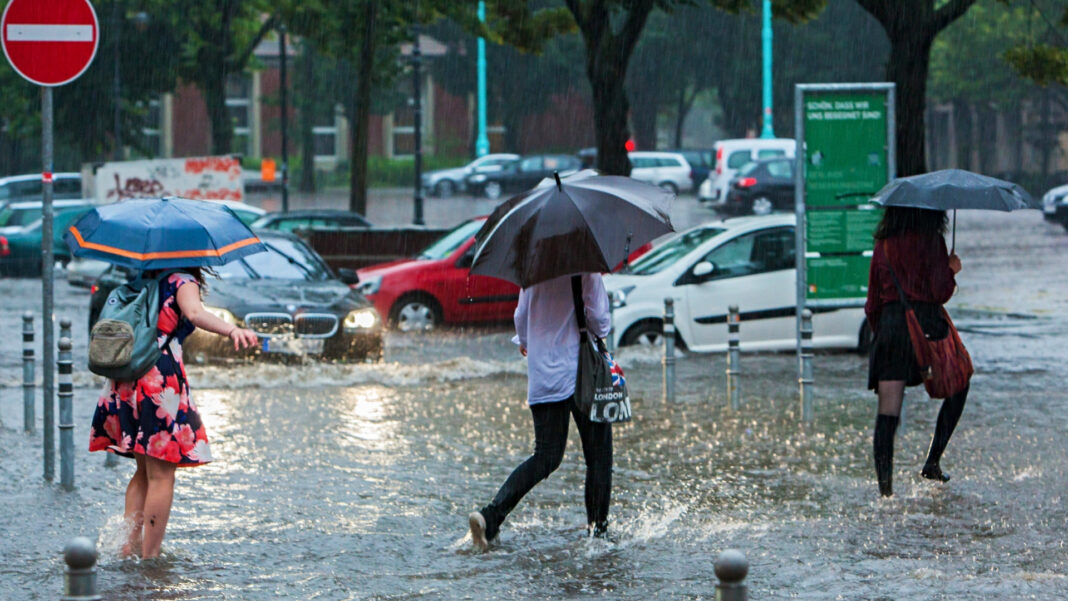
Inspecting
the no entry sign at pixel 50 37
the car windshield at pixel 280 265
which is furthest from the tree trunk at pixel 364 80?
the no entry sign at pixel 50 37

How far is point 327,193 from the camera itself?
5831 centimetres

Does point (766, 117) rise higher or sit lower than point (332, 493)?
higher

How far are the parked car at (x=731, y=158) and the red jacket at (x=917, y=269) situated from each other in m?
31.6

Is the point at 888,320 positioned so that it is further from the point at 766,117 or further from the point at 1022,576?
the point at 766,117

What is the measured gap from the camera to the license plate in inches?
582

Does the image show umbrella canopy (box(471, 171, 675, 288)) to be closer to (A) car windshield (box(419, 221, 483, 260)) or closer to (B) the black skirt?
(B) the black skirt

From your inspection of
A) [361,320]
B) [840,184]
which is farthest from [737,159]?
[840,184]

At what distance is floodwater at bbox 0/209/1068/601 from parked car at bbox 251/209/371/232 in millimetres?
10664

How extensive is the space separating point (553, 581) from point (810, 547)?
1364mm

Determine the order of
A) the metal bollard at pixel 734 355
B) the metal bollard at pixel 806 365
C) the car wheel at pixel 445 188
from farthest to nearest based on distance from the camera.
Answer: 1. the car wheel at pixel 445 188
2. the metal bollard at pixel 734 355
3. the metal bollard at pixel 806 365

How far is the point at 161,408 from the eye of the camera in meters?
6.72

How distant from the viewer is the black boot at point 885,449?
27.4 ft

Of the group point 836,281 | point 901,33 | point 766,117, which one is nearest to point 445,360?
point 836,281

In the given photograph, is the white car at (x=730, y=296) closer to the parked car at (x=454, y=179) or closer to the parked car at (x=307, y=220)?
the parked car at (x=307, y=220)
